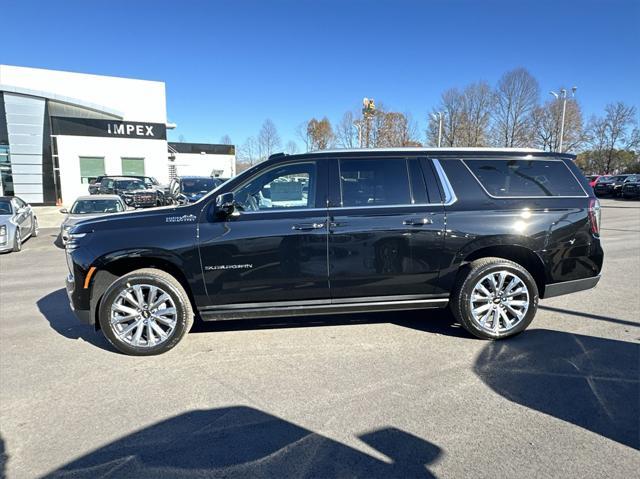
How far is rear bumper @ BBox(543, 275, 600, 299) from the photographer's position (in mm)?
4328

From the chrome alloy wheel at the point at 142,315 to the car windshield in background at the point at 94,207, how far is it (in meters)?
8.12

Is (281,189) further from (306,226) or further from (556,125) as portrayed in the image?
(556,125)

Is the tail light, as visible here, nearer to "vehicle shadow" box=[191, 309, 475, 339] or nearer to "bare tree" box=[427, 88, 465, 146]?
"vehicle shadow" box=[191, 309, 475, 339]

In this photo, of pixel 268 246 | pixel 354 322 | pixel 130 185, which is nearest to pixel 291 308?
pixel 268 246

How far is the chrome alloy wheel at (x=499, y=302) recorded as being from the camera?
13.7 ft

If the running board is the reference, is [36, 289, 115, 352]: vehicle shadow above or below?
below

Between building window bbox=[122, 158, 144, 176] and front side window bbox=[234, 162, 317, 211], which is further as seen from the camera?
building window bbox=[122, 158, 144, 176]

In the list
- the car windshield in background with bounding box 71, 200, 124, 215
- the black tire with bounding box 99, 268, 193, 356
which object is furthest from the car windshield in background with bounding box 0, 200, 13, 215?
the black tire with bounding box 99, 268, 193, 356

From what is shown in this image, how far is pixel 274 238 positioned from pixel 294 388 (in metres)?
1.40

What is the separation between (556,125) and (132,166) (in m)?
54.1

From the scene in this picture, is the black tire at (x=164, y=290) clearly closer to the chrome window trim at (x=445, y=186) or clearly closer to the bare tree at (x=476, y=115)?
the chrome window trim at (x=445, y=186)

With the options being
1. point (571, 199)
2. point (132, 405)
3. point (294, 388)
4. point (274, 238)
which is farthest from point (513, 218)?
point (132, 405)

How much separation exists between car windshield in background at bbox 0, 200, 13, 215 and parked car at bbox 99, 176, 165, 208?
274 inches

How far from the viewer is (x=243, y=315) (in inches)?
157
